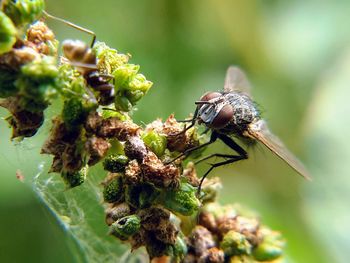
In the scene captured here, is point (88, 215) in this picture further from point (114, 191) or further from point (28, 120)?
point (28, 120)

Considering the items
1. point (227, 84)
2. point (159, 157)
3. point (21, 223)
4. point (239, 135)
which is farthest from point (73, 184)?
point (21, 223)

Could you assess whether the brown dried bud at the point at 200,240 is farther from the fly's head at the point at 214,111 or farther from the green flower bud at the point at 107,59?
the green flower bud at the point at 107,59

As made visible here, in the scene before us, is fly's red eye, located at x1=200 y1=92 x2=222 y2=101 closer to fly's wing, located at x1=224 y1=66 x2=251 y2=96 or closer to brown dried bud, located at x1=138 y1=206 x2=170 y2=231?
fly's wing, located at x1=224 y1=66 x2=251 y2=96

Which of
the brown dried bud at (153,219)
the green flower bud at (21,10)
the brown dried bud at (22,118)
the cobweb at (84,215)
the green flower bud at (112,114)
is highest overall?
the green flower bud at (21,10)

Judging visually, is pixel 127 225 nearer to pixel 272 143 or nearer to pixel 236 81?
pixel 272 143

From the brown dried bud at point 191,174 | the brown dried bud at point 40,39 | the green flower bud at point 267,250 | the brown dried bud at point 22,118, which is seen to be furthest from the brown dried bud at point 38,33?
the green flower bud at point 267,250

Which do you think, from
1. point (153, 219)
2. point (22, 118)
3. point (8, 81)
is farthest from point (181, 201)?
point (8, 81)

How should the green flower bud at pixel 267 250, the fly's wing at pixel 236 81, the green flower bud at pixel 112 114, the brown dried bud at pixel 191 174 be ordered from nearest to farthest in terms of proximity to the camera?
the green flower bud at pixel 112 114
the brown dried bud at pixel 191 174
the green flower bud at pixel 267 250
the fly's wing at pixel 236 81
